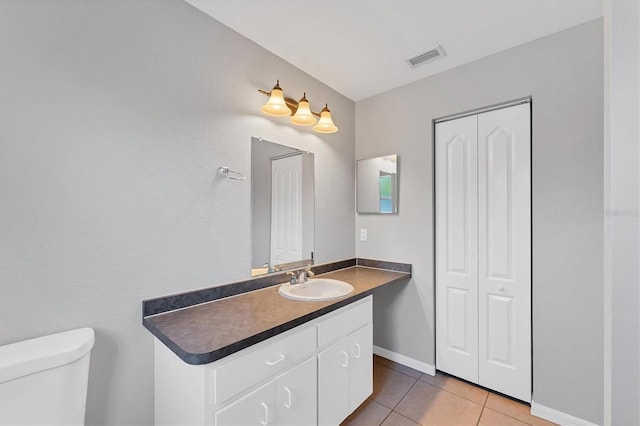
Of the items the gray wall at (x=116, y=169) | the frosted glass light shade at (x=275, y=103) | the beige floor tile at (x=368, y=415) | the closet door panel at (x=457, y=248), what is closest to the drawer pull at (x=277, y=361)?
the gray wall at (x=116, y=169)

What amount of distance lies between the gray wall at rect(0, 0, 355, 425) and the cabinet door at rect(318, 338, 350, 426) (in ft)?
2.42

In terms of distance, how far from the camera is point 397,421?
5.71 ft

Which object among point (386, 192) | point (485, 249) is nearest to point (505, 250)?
point (485, 249)

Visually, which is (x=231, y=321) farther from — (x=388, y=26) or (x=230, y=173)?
(x=388, y=26)

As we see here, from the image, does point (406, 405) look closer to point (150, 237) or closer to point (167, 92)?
point (150, 237)

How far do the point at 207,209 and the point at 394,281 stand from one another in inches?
57.3

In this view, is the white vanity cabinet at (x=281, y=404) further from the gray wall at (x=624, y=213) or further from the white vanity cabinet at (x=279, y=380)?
the gray wall at (x=624, y=213)

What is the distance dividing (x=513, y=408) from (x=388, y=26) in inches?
104

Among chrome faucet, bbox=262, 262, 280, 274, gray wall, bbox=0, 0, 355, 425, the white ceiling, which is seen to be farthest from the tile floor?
the white ceiling

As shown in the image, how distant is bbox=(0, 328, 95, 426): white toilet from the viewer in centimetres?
85

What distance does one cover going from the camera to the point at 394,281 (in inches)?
82.7

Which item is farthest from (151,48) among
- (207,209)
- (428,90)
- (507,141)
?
(507,141)

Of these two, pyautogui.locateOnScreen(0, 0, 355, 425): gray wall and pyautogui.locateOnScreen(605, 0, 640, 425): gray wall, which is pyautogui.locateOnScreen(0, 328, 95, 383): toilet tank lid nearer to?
pyautogui.locateOnScreen(0, 0, 355, 425): gray wall

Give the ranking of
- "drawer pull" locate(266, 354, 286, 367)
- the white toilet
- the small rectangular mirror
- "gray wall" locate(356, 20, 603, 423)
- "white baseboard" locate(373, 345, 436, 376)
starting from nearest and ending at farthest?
the white toilet → "drawer pull" locate(266, 354, 286, 367) → "gray wall" locate(356, 20, 603, 423) → "white baseboard" locate(373, 345, 436, 376) → the small rectangular mirror
